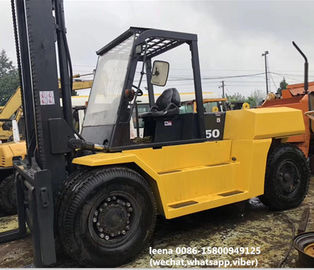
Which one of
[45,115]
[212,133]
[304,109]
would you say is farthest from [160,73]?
[304,109]

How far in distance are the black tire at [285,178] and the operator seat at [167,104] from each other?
166 cm

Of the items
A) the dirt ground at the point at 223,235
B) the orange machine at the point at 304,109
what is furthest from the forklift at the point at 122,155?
the orange machine at the point at 304,109

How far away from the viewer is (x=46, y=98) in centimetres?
318

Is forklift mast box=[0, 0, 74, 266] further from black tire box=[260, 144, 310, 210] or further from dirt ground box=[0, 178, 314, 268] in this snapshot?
black tire box=[260, 144, 310, 210]

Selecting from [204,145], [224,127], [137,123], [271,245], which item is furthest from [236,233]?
[137,123]

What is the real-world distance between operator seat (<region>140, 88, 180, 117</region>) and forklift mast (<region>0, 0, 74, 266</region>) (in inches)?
41.5

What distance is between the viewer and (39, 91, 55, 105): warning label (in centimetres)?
316

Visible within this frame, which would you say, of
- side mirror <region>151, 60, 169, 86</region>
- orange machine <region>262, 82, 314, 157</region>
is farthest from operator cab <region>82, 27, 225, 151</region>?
orange machine <region>262, 82, 314, 157</region>

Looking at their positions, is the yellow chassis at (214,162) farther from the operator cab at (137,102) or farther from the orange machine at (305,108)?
the orange machine at (305,108)

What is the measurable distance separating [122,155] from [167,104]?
3.40 ft

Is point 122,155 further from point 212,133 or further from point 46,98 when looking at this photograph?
point 212,133

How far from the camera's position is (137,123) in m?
4.17

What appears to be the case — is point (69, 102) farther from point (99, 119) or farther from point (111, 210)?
point (111, 210)

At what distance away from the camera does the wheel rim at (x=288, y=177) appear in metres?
4.59
